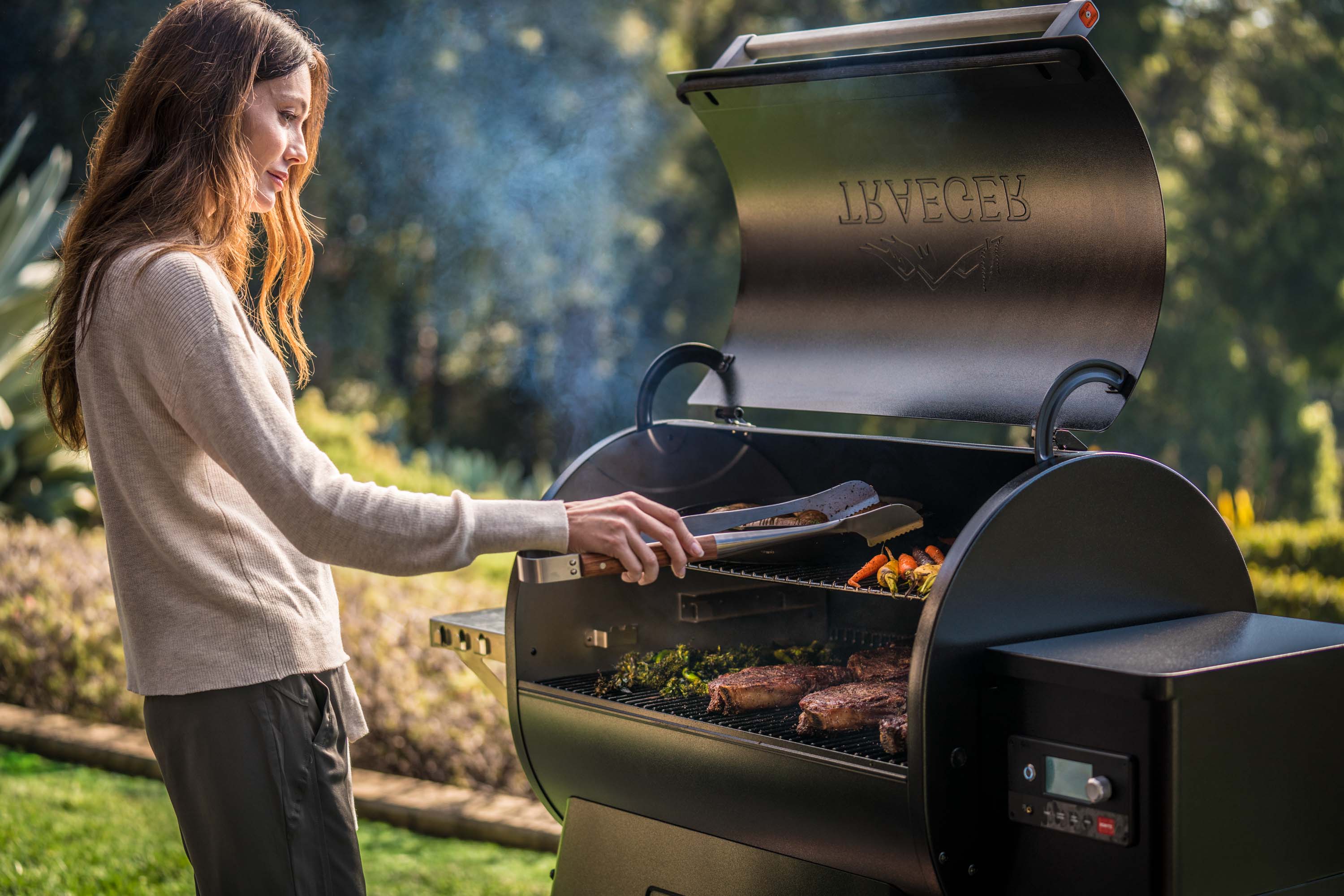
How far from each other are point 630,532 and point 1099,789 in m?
0.75

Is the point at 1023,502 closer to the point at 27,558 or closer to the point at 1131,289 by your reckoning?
the point at 1131,289

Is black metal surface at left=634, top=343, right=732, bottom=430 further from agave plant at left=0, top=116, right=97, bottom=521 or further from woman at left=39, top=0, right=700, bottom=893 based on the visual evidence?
agave plant at left=0, top=116, right=97, bottom=521

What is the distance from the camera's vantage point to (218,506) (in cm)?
182

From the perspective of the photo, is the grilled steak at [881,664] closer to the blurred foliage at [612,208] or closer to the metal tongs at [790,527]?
the metal tongs at [790,527]

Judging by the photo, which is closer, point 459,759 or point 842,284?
point 842,284

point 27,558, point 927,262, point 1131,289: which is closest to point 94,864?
point 27,558

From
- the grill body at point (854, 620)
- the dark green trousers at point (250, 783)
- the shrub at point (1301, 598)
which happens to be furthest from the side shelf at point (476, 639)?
the shrub at point (1301, 598)

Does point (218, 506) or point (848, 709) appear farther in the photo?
point (848, 709)

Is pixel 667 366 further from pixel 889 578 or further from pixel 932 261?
pixel 889 578

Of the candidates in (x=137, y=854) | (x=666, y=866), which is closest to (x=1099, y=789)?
(x=666, y=866)

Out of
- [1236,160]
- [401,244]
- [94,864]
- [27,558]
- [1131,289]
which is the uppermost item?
[1236,160]

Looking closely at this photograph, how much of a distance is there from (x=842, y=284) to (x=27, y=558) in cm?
499

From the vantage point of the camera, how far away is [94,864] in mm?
3979

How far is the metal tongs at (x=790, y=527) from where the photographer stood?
1.93m
